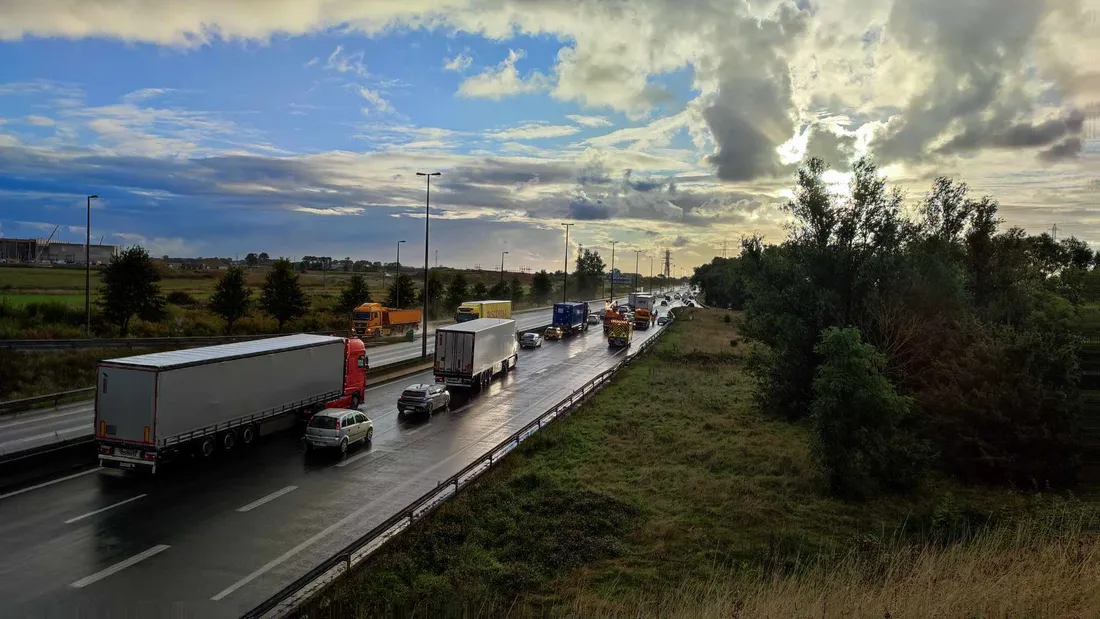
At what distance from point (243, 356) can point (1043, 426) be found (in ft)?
85.3

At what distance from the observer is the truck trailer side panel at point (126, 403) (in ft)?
60.6

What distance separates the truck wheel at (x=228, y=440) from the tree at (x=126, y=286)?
1254 inches

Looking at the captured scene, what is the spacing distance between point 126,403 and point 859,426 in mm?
22005

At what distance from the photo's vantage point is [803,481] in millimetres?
20438

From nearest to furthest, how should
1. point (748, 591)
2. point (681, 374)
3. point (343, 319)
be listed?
point (748, 591) < point (681, 374) < point (343, 319)

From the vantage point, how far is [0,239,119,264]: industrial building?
500ft

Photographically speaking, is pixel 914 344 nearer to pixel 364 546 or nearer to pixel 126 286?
pixel 364 546

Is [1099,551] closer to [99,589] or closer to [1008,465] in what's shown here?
[1008,465]

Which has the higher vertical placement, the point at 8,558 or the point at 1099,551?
the point at 1099,551

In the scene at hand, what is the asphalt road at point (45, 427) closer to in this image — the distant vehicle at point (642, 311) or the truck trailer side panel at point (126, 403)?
the truck trailer side panel at point (126, 403)

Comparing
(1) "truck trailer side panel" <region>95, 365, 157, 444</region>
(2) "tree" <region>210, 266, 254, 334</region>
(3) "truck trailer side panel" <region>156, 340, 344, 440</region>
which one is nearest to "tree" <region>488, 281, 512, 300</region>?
(2) "tree" <region>210, 266, 254, 334</region>

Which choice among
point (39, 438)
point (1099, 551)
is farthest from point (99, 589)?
point (1099, 551)

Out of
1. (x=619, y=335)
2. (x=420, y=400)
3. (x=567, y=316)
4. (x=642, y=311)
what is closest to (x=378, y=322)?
(x=567, y=316)

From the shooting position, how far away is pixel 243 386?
870 inches
